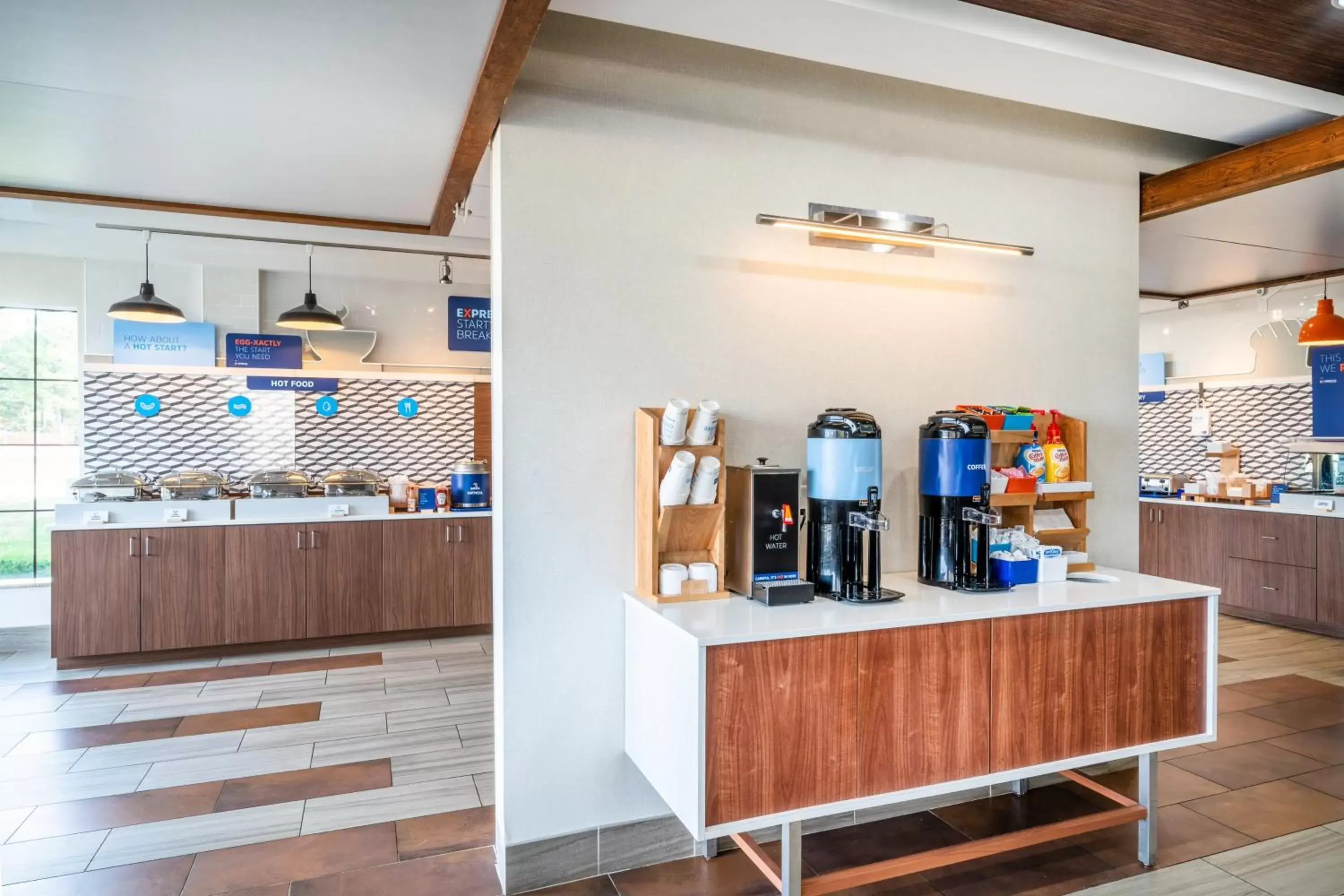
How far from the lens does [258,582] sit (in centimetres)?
576

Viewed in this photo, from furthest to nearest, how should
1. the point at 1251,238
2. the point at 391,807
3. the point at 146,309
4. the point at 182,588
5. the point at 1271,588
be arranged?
the point at 1271,588, the point at 182,588, the point at 1251,238, the point at 146,309, the point at 391,807

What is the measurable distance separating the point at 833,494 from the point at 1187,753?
278cm

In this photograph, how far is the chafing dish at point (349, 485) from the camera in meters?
6.15

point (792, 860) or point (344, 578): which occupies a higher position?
point (344, 578)

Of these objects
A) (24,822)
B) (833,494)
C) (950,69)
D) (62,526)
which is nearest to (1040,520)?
(833,494)

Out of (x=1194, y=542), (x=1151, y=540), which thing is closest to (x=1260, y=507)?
(x=1194, y=542)

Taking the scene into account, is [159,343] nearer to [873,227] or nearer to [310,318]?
[310,318]

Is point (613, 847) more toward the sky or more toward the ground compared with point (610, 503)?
more toward the ground

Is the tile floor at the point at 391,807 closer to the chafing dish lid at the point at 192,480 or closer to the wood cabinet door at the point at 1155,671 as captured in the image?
the wood cabinet door at the point at 1155,671

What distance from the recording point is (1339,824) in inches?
129

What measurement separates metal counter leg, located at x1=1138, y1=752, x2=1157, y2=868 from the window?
25.7 ft

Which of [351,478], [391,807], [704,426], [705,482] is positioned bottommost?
[391,807]

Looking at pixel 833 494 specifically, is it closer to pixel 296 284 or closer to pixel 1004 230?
pixel 1004 230

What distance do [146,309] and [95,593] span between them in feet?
6.63
